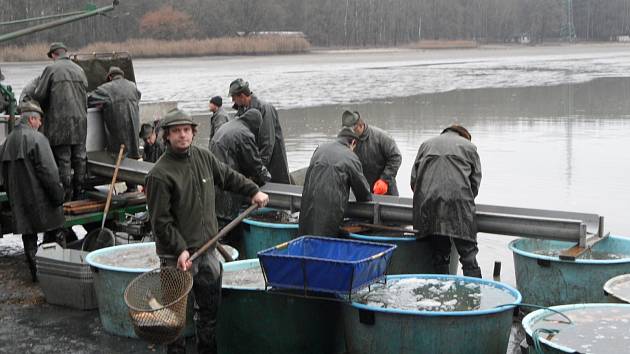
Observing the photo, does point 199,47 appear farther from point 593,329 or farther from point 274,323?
point 593,329

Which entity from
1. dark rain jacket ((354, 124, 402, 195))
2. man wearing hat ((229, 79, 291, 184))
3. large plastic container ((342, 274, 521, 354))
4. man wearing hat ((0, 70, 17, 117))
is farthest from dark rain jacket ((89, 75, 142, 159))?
large plastic container ((342, 274, 521, 354))

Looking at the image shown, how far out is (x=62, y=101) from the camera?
9953 millimetres

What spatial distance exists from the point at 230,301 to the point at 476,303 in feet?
5.44

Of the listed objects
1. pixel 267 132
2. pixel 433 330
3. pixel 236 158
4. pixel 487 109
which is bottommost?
pixel 487 109

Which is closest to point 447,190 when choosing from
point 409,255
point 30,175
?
point 409,255

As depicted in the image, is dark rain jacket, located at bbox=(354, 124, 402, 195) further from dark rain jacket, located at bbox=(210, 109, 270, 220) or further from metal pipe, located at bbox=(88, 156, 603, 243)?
dark rain jacket, located at bbox=(210, 109, 270, 220)

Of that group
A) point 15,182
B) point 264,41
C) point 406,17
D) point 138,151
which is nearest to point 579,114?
point 138,151

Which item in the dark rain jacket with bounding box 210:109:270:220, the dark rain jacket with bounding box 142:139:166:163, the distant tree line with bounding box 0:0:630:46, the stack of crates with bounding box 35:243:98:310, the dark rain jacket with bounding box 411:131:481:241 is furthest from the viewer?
the distant tree line with bounding box 0:0:630:46

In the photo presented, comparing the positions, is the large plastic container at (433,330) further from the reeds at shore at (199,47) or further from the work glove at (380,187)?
the reeds at shore at (199,47)

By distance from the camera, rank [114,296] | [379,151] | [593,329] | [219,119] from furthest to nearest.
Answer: [219,119]
[379,151]
[114,296]
[593,329]

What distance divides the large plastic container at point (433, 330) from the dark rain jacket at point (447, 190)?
63.6 inches

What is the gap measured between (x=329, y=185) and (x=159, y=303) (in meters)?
2.08

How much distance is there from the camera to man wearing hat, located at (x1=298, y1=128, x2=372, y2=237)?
25.7 feet

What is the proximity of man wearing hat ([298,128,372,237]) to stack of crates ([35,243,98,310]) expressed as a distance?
6.25 feet
